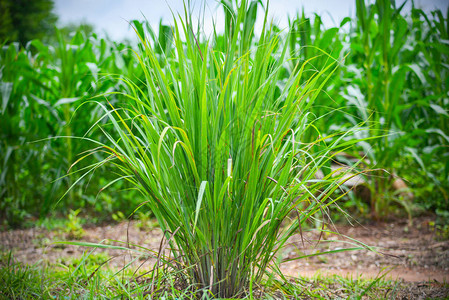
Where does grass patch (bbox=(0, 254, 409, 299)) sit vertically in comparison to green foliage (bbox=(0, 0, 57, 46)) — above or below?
below

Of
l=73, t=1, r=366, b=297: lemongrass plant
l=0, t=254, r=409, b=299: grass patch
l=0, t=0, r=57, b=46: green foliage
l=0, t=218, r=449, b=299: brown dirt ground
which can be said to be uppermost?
l=0, t=0, r=57, b=46: green foliage

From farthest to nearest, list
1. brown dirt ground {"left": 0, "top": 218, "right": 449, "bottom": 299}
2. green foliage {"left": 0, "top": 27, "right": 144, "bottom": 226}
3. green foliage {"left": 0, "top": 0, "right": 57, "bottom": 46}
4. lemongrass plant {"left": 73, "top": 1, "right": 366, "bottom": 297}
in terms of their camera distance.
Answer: green foliage {"left": 0, "top": 0, "right": 57, "bottom": 46}
green foliage {"left": 0, "top": 27, "right": 144, "bottom": 226}
brown dirt ground {"left": 0, "top": 218, "right": 449, "bottom": 299}
lemongrass plant {"left": 73, "top": 1, "right": 366, "bottom": 297}

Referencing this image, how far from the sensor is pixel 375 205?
2824 mm

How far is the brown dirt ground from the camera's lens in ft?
6.39

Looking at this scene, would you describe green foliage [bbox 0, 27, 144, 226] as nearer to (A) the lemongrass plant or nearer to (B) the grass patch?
(B) the grass patch

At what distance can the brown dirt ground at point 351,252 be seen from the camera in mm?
1949

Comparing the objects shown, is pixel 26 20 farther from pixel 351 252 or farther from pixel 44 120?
pixel 351 252

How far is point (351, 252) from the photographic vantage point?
7.73 feet

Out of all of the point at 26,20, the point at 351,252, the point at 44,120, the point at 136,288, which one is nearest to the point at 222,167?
the point at 136,288

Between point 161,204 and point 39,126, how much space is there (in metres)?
2.49

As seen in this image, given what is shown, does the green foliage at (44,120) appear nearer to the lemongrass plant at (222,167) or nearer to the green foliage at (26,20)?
the lemongrass plant at (222,167)

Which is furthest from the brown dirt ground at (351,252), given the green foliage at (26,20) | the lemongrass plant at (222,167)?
the green foliage at (26,20)

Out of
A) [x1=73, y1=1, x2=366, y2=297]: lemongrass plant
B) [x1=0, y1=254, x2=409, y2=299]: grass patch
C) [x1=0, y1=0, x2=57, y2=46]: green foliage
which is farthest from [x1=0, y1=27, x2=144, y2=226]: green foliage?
[x1=0, y1=0, x2=57, y2=46]: green foliage

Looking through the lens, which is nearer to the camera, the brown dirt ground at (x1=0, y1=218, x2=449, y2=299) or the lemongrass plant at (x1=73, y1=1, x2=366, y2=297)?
the lemongrass plant at (x1=73, y1=1, x2=366, y2=297)
